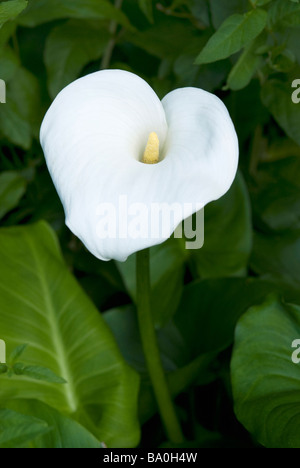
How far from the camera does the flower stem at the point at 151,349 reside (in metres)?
0.62

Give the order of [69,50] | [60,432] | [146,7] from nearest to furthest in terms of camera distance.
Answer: [60,432], [146,7], [69,50]

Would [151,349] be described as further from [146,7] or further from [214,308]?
[146,7]

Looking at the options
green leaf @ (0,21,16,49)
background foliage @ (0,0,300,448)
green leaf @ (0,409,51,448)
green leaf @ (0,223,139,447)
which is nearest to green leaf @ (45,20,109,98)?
background foliage @ (0,0,300,448)

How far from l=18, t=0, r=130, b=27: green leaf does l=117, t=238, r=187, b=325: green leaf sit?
0.32 metres

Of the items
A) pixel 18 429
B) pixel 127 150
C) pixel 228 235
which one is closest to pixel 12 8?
pixel 127 150

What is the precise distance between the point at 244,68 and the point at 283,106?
0.09 m

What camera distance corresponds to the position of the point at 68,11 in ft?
2.56

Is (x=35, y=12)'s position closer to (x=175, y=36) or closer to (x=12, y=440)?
(x=175, y=36)

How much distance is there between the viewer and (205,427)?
1.00 meters

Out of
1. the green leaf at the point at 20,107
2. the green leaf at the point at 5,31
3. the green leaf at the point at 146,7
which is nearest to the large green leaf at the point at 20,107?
the green leaf at the point at 20,107

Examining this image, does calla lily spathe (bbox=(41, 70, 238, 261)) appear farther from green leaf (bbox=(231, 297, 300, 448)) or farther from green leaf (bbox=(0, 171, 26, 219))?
green leaf (bbox=(0, 171, 26, 219))

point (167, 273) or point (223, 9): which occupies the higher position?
point (223, 9)

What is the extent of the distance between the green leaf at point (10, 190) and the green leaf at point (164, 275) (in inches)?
7.0

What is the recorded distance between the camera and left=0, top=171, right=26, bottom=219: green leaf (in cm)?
88
